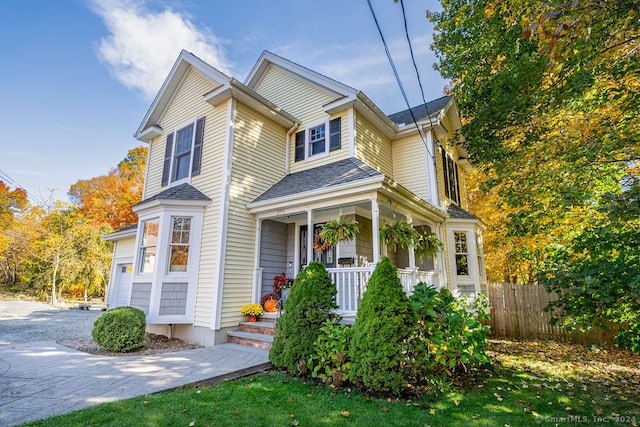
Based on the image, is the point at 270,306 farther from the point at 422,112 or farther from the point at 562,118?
the point at 562,118

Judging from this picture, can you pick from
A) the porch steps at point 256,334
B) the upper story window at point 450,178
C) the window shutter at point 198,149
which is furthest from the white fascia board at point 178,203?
the upper story window at point 450,178

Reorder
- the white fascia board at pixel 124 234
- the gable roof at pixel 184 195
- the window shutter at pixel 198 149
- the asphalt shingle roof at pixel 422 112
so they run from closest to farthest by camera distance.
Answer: the gable roof at pixel 184 195 < the window shutter at pixel 198 149 < the asphalt shingle roof at pixel 422 112 < the white fascia board at pixel 124 234

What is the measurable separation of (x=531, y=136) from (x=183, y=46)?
1012 centimetres

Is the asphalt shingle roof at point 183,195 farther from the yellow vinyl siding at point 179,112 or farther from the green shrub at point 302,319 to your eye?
the green shrub at point 302,319

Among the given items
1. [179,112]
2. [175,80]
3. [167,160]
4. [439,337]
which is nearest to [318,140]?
[179,112]

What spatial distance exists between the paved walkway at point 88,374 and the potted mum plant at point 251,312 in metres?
0.95

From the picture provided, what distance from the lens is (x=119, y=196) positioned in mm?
22906

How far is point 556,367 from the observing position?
6336mm

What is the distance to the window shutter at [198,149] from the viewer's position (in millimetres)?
8898

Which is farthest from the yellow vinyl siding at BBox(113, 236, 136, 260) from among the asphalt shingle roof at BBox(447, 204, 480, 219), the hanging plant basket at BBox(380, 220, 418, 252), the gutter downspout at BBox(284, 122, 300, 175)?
the asphalt shingle roof at BBox(447, 204, 480, 219)

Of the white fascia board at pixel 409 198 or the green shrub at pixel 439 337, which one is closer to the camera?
→ the green shrub at pixel 439 337

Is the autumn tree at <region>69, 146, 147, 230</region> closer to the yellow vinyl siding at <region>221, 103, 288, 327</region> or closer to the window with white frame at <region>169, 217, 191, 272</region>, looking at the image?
the window with white frame at <region>169, 217, 191, 272</region>

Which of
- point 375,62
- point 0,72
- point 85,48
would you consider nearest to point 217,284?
point 375,62

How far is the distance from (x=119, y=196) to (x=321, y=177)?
21115 mm
